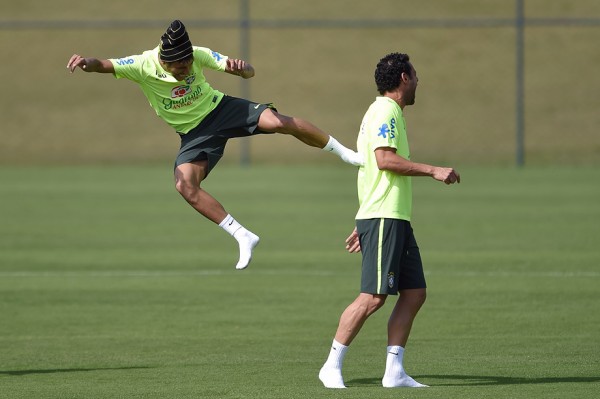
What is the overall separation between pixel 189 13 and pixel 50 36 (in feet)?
18.2

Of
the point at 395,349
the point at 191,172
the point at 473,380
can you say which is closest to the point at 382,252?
the point at 395,349

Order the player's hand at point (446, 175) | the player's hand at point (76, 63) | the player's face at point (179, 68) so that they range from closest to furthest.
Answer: the player's hand at point (446, 175), the player's hand at point (76, 63), the player's face at point (179, 68)

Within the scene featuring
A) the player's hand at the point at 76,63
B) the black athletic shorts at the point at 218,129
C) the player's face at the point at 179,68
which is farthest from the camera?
the black athletic shorts at the point at 218,129

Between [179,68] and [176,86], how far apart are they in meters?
0.26

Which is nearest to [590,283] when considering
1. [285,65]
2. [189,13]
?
[285,65]

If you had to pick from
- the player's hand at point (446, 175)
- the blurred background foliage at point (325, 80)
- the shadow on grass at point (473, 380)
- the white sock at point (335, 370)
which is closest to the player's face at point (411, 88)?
the player's hand at point (446, 175)

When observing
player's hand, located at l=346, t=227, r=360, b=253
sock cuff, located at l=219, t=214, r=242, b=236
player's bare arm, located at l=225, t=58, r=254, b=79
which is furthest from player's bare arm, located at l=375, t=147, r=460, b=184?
sock cuff, located at l=219, t=214, r=242, b=236

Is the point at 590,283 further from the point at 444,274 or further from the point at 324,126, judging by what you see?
the point at 324,126

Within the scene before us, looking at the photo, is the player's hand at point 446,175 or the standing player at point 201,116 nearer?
the player's hand at point 446,175

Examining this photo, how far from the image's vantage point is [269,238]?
62.6 ft

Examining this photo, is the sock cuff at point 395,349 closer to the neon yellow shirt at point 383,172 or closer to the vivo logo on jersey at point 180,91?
the neon yellow shirt at point 383,172

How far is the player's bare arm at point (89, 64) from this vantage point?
10.7m

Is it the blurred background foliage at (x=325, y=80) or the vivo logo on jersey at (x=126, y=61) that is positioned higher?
the blurred background foliage at (x=325, y=80)

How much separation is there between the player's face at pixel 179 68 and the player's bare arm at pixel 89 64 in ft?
1.70
